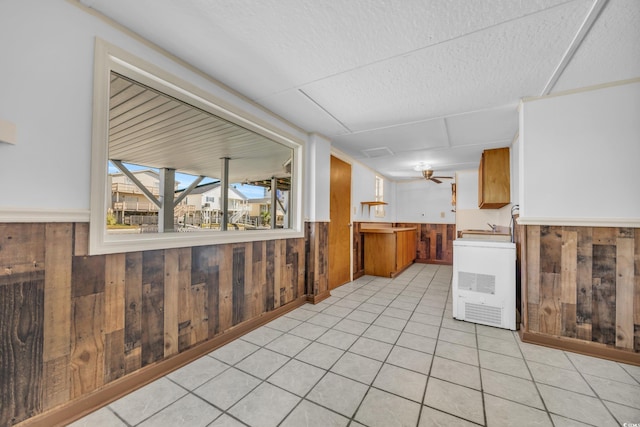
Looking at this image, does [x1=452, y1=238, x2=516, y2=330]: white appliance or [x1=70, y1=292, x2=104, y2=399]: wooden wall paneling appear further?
[x1=452, y1=238, x2=516, y2=330]: white appliance

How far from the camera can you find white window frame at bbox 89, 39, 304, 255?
1.50 meters

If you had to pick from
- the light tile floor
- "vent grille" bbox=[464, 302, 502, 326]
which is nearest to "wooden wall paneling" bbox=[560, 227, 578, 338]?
the light tile floor

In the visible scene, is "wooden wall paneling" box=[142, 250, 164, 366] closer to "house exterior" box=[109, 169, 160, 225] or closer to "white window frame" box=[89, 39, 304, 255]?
"white window frame" box=[89, 39, 304, 255]

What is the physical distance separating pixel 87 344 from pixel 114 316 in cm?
18

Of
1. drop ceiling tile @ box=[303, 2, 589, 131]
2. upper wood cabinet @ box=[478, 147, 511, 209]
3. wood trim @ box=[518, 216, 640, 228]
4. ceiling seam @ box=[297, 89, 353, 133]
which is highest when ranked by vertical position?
ceiling seam @ box=[297, 89, 353, 133]

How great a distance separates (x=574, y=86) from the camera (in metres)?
2.20

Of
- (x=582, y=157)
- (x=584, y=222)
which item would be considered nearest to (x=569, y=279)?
(x=584, y=222)

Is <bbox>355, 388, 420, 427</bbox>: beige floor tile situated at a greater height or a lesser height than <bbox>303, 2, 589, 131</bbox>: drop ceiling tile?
lesser

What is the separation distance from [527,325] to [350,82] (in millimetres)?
2815

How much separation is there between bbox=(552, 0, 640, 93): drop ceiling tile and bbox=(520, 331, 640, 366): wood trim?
87.5 inches

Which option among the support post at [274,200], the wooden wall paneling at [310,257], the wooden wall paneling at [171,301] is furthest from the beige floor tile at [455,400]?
the support post at [274,200]

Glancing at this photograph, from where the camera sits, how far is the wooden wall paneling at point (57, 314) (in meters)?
1.34

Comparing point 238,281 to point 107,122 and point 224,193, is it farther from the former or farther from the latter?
point 224,193

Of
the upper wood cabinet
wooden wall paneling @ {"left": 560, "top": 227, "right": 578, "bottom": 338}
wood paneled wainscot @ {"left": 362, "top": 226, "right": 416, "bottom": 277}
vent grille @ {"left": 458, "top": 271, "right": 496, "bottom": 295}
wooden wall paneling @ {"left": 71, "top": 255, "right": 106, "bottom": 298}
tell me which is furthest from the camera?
wood paneled wainscot @ {"left": 362, "top": 226, "right": 416, "bottom": 277}
